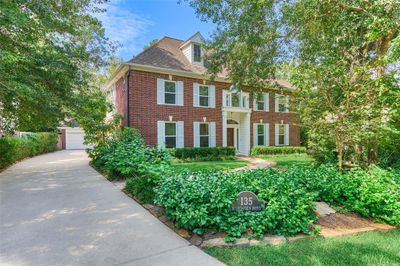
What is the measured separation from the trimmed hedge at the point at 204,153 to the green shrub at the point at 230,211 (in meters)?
8.96

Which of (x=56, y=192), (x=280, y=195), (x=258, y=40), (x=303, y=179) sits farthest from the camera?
(x=258, y=40)

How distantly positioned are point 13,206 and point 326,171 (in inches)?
274

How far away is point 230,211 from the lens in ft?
12.4

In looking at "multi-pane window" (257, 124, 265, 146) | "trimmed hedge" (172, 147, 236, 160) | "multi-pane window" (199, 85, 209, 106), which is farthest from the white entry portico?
"trimmed hedge" (172, 147, 236, 160)

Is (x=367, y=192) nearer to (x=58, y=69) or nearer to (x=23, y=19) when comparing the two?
(x=23, y=19)

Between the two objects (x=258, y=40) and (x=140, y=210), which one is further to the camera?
(x=258, y=40)

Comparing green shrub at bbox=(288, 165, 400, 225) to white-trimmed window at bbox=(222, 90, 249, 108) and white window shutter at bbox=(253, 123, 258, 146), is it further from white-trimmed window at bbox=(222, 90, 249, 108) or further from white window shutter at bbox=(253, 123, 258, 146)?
white window shutter at bbox=(253, 123, 258, 146)

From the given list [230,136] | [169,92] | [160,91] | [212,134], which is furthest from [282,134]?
[160,91]

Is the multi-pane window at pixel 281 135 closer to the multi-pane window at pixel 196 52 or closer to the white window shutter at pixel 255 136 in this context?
the white window shutter at pixel 255 136

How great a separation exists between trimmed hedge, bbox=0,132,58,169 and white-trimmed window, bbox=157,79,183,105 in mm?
7291

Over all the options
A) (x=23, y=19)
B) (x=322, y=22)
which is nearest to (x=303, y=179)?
(x=322, y=22)

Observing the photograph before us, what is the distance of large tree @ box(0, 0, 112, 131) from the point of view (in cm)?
579

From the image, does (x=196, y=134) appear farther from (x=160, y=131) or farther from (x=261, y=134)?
(x=261, y=134)

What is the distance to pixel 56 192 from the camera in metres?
6.36
